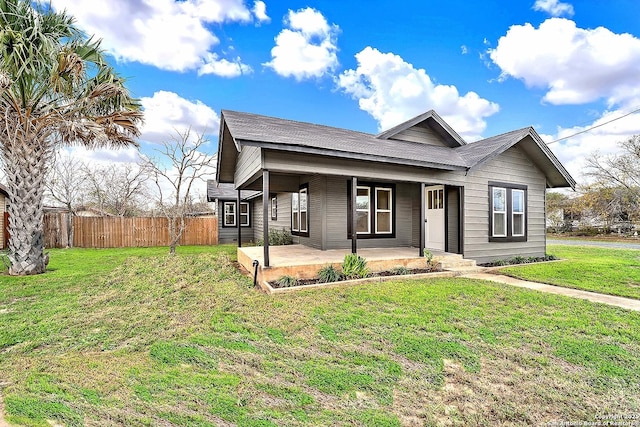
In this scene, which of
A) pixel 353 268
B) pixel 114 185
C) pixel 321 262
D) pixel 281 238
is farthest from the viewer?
pixel 114 185

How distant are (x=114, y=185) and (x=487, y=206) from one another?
940 inches

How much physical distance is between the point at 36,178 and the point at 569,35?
1947 centimetres

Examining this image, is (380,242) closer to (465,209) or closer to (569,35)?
(465,209)

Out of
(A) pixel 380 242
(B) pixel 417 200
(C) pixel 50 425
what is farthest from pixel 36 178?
(B) pixel 417 200

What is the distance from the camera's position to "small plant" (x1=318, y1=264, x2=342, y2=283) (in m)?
6.29

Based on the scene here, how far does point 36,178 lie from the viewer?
8039mm

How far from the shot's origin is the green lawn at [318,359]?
226 cm

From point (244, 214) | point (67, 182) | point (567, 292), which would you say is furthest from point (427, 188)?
point (67, 182)

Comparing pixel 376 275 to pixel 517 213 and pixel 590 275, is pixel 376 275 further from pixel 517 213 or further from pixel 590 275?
pixel 517 213

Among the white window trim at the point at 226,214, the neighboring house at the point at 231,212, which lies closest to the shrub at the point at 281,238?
the neighboring house at the point at 231,212

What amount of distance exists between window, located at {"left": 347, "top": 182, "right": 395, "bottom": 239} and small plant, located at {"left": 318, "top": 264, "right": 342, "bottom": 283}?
9.15 feet

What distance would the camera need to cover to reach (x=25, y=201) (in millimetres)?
7902

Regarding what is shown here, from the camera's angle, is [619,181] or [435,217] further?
[619,181]

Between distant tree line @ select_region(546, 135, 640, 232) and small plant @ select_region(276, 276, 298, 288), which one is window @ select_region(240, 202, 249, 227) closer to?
small plant @ select_region(276, 276, 298, 288)
